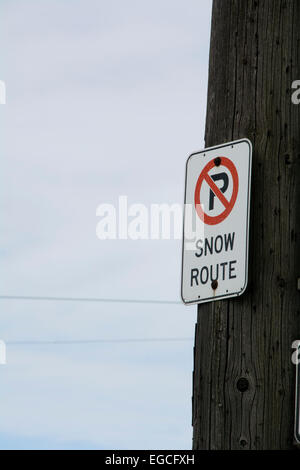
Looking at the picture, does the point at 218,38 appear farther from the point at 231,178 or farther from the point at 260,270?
the point at 260,270

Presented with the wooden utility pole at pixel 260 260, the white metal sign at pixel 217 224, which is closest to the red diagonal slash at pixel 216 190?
the white metal sign at pixel 217 224

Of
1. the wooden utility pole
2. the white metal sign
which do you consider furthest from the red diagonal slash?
the wooden utility pole

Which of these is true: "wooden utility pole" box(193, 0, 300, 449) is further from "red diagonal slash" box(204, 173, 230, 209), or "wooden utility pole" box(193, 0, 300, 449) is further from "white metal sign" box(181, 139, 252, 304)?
"red diagonal slash" box(204, 173, 230, 209)

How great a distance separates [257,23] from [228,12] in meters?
0.21

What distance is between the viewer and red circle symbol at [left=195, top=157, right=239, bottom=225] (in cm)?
536

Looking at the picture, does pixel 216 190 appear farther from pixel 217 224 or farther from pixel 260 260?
pixel 260 260

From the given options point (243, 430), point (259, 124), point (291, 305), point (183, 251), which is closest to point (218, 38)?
point (259, 124)

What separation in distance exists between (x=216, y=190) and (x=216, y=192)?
0.01 metres

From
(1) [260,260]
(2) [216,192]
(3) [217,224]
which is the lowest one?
(1) [260,260]

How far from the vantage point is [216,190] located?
5445mm

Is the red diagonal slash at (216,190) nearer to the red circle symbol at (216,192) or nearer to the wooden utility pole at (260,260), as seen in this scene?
the red circle symbol at (216,192)

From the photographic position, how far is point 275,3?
216 inches

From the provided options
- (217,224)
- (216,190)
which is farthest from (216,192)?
(217,224)

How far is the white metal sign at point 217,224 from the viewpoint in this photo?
5.27m
